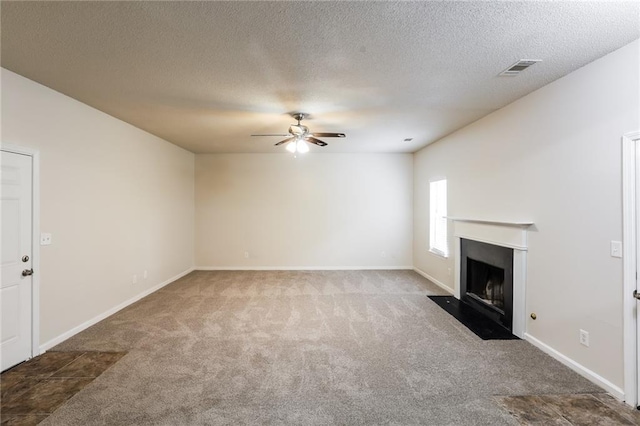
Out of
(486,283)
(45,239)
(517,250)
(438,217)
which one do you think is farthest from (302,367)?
(438,217)

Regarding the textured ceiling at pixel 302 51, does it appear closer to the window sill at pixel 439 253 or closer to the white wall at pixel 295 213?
the window sill at pixel 439 253

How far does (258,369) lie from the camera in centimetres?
249

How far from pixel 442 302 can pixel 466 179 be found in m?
1.93

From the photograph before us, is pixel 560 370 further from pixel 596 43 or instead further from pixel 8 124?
pixel 8 124

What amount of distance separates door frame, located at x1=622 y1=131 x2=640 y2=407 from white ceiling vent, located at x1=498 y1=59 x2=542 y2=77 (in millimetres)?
904

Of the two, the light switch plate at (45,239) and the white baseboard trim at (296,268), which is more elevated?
the light switch plate at (45,239)

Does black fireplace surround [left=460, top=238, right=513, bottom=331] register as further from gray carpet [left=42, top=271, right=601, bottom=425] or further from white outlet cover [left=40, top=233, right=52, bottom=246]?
white outlet cover [left=40, top=233, right=52, bottom=246]

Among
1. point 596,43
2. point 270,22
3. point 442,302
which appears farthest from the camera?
point 442,302

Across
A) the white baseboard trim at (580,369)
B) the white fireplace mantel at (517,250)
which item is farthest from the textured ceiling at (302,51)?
the white baseboard trim at (580,369)

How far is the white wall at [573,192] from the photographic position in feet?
7.16

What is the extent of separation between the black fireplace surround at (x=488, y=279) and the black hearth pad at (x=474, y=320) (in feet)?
0.28

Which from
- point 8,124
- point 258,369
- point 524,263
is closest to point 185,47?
point 8,124

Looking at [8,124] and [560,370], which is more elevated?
[8,124]

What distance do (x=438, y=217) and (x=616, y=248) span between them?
3.29 meters
